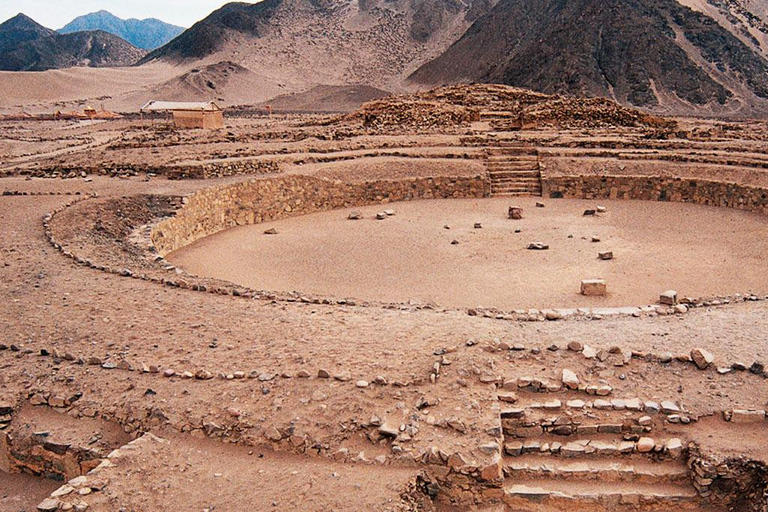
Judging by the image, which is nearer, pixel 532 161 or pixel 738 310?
pixel 738 310

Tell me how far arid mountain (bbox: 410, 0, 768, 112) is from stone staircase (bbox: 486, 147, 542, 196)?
95.3ft

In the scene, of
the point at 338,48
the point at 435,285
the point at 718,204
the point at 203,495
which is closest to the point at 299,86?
the point at 338,48

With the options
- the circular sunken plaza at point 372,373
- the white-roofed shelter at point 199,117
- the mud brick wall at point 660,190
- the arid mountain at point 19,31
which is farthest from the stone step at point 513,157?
the arid mountain at point 19,31

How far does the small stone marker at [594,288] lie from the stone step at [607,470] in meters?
4.53

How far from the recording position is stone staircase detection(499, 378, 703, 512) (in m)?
5.08

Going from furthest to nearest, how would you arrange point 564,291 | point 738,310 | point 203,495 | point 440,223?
point 440,223 < point 564,291 < point 738,310 < point 203,495

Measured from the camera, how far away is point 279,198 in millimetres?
16438

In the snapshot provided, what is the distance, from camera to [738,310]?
24.8 feet

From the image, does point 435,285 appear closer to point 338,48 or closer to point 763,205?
point 763,205

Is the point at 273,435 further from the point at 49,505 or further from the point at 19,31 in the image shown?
the point at 19,31

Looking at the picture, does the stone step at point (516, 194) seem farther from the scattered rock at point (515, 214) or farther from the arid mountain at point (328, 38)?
the arid mountain at point (328, 38)

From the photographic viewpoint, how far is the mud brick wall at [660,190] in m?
16.0

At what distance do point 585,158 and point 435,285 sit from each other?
1093 cm

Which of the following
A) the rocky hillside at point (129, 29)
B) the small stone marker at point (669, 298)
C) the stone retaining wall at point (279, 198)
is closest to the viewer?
the small stone marker at point (669, 298)
